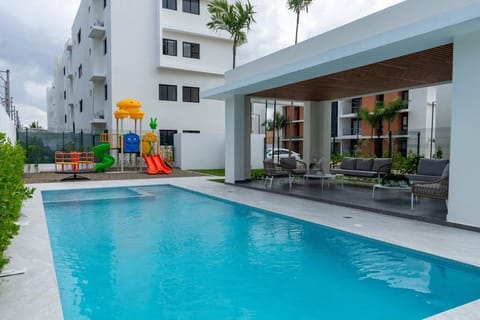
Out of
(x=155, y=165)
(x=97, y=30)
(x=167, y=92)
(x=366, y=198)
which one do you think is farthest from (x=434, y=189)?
(x=97, y=30)

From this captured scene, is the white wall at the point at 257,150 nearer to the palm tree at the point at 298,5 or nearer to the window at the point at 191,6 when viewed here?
the palm tree at the point at 298,5

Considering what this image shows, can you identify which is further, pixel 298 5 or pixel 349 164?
pixel 298 5

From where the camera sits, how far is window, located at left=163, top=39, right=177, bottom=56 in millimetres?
25656

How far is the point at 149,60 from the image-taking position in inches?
987

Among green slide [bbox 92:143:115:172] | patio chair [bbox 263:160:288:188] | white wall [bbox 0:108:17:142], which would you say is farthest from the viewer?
green slide [bbox 92:143:115:172]

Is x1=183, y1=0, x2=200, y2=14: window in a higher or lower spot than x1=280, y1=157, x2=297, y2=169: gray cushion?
higher

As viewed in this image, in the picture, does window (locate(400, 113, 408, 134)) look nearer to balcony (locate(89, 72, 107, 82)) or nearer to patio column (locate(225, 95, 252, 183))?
patio column (locate(225, 95, 252, 183))

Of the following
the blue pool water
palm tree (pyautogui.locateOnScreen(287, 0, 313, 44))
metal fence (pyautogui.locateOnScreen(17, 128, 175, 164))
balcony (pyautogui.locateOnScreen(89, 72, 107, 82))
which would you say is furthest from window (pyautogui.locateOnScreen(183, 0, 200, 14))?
the blue pool water

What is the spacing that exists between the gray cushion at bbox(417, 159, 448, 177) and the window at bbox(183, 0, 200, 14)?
21.2 metres

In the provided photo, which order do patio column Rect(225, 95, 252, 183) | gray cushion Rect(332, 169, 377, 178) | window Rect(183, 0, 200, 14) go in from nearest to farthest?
gray cushion Rect(332, 169, 377, 178), patio column Rect(225, 95, 252, 183), window Rect(183, 0, 200, 14)

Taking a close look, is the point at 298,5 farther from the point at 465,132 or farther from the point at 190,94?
the point at 465,132

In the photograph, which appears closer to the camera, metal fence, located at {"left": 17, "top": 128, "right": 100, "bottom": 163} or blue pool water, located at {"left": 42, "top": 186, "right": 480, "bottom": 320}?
blue pool water, located at {"left": 42, "top": 186, "right": 480, "bottom": 320}

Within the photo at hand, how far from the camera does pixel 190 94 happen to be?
26.8 metres

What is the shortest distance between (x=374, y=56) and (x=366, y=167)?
20.0ft
